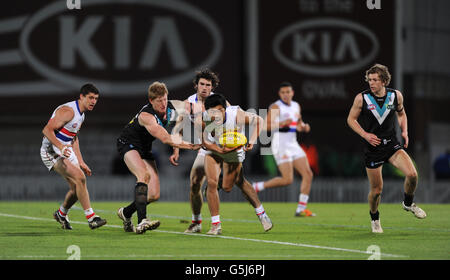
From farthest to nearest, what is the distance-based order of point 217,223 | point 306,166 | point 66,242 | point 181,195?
1. point 181,195
2. point 306,166
3. point 217,223
4. point 66,242

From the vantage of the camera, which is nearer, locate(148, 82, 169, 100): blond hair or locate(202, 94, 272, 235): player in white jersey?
locate(202, 94, 272, 235): player in white jersey

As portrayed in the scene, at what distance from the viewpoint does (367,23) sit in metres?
22.8

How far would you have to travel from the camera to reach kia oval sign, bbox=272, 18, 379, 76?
2286 centimetres

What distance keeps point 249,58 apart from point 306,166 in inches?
305

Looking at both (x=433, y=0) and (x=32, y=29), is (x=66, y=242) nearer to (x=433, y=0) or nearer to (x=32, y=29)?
(x=32, y=29)

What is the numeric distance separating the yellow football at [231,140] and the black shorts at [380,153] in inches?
71.6

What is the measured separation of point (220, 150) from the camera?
10938 mm

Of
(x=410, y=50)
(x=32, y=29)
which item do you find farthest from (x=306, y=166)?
(x=410, y=50)

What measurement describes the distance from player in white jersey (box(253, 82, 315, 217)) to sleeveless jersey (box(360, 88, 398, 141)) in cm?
427

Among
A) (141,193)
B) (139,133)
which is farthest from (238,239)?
(139,133)

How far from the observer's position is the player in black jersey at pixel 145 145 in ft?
36.1

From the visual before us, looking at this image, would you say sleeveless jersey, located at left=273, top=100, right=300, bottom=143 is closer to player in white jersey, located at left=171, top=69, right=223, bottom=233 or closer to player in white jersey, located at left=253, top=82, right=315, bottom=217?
player in white jersey, located at left=253, top=82, right=315, bottom=217

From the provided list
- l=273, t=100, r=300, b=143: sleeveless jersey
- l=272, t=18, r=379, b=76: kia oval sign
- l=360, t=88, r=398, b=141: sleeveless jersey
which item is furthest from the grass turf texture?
l=272, t=18, r=379, b=76: kia oval sign

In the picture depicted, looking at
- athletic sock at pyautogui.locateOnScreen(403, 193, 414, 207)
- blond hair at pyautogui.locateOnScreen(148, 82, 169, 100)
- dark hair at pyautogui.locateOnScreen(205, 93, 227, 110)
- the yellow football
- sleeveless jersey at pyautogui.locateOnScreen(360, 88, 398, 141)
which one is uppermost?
blond hair at pyautogui.locateOnScreen(148, 82, 169, 100)
